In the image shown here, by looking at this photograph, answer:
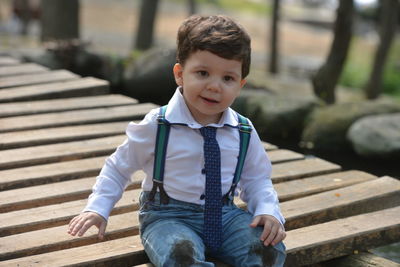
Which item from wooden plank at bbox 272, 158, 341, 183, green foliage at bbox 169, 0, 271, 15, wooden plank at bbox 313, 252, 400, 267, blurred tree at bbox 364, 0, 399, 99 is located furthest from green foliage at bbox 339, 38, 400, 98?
green foliage at bbox 169, 0, 271, 15

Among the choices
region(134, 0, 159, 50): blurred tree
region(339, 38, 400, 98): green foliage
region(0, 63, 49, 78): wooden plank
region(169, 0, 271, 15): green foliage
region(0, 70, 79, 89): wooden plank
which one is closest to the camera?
region(0, 70, 79, 89): wooden plank

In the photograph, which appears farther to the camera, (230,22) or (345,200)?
(345,200)

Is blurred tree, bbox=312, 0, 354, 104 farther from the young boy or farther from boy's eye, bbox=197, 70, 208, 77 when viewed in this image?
boy's eye, bbox=197, 70, 208, 77

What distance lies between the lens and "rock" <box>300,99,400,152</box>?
7805 mm

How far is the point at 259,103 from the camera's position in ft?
27.5

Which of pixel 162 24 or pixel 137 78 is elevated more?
pixel 137 78

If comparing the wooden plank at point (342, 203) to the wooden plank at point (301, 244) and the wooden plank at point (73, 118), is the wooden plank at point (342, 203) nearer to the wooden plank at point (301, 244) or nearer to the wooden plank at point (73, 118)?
the wooden plank at point (301, 244)

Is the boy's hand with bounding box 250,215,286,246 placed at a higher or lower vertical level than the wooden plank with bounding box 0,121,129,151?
higher

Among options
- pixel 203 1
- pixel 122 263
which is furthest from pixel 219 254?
pixel 203 1

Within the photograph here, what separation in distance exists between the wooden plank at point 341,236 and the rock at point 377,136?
3303 millimetres

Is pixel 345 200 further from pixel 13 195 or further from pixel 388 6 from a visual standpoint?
pixel 388 6

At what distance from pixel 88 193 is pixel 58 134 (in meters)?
1.20

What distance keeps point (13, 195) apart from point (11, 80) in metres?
2.92

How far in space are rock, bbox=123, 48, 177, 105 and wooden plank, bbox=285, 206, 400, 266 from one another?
19.1ft
